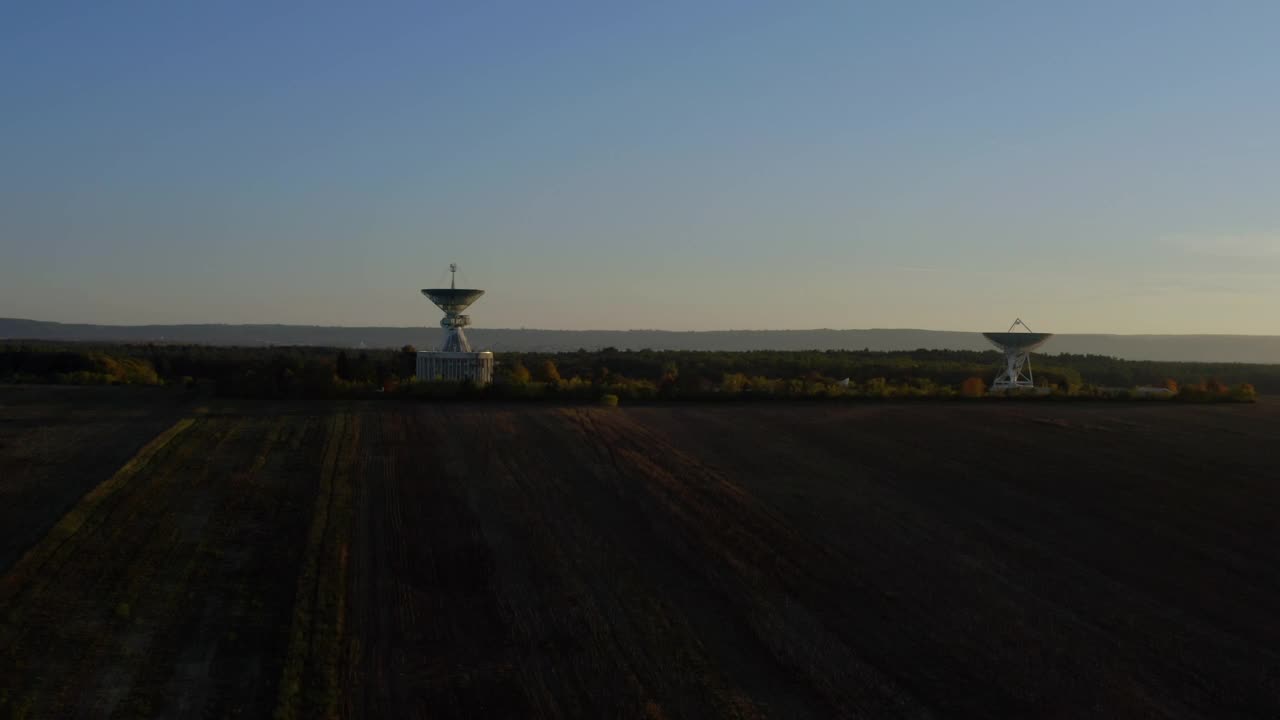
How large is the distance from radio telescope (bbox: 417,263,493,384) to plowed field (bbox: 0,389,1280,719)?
26.7 m

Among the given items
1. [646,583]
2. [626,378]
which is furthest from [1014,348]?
[646,583]

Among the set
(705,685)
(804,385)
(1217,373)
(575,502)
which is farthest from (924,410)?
(1217,373)

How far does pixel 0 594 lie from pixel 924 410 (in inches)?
1473

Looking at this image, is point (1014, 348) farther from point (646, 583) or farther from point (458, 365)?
point (646, 583)

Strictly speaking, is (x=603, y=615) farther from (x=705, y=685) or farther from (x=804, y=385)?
(x=804, y=385)

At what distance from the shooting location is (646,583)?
797 inches

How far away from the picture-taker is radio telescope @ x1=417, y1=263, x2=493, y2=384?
6272 cm

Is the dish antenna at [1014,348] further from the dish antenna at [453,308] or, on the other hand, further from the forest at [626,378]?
the dish antenna at [453,308]

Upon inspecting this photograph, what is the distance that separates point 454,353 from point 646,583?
4426cm

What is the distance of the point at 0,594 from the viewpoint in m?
17.9

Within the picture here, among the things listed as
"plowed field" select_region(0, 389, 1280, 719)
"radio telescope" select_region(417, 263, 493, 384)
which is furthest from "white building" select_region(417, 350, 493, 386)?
"plowed field" select_region(0, 389, 1280, 719)

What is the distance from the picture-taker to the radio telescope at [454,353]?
62.7m

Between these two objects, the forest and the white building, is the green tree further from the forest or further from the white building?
the white building

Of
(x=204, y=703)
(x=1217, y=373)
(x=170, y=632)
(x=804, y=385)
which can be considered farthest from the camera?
(x=1217, y=373)
